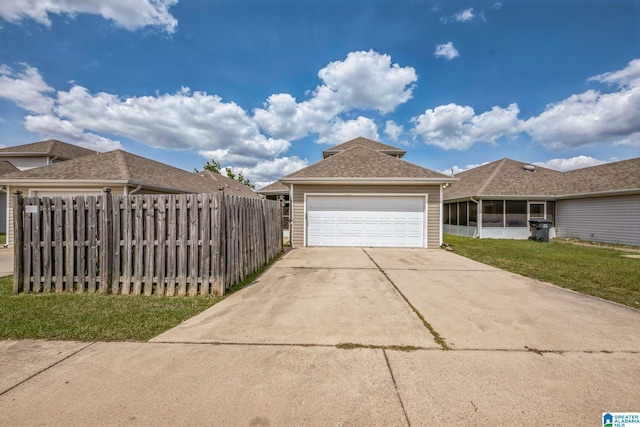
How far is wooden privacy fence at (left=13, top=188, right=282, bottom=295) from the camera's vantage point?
4.71 m

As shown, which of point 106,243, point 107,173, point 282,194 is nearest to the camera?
point 106,243

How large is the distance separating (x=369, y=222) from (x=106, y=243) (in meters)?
8.67

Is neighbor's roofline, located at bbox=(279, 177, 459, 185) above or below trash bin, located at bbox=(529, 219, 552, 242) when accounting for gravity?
above

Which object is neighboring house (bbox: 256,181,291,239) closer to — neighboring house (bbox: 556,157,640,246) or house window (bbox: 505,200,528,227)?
house window (bbox: 505,200,528,227)

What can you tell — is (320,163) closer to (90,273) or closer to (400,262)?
(400,262)

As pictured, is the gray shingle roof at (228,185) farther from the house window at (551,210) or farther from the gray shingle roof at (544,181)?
the house window at (551,210)

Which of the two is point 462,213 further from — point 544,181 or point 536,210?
point 544,181

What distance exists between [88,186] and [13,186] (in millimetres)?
3677

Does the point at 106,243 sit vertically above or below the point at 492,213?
below

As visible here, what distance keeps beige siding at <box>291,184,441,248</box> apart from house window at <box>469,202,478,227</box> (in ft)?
22.4

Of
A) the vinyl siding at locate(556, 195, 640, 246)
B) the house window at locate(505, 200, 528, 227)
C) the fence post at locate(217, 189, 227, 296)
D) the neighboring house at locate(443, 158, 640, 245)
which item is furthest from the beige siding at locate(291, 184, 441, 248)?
the vinyl siding at locate(556, 195, 640, 246)

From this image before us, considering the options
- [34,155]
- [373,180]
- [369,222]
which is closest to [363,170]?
[373,180]

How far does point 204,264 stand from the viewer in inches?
186

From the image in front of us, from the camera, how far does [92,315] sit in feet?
12.2
